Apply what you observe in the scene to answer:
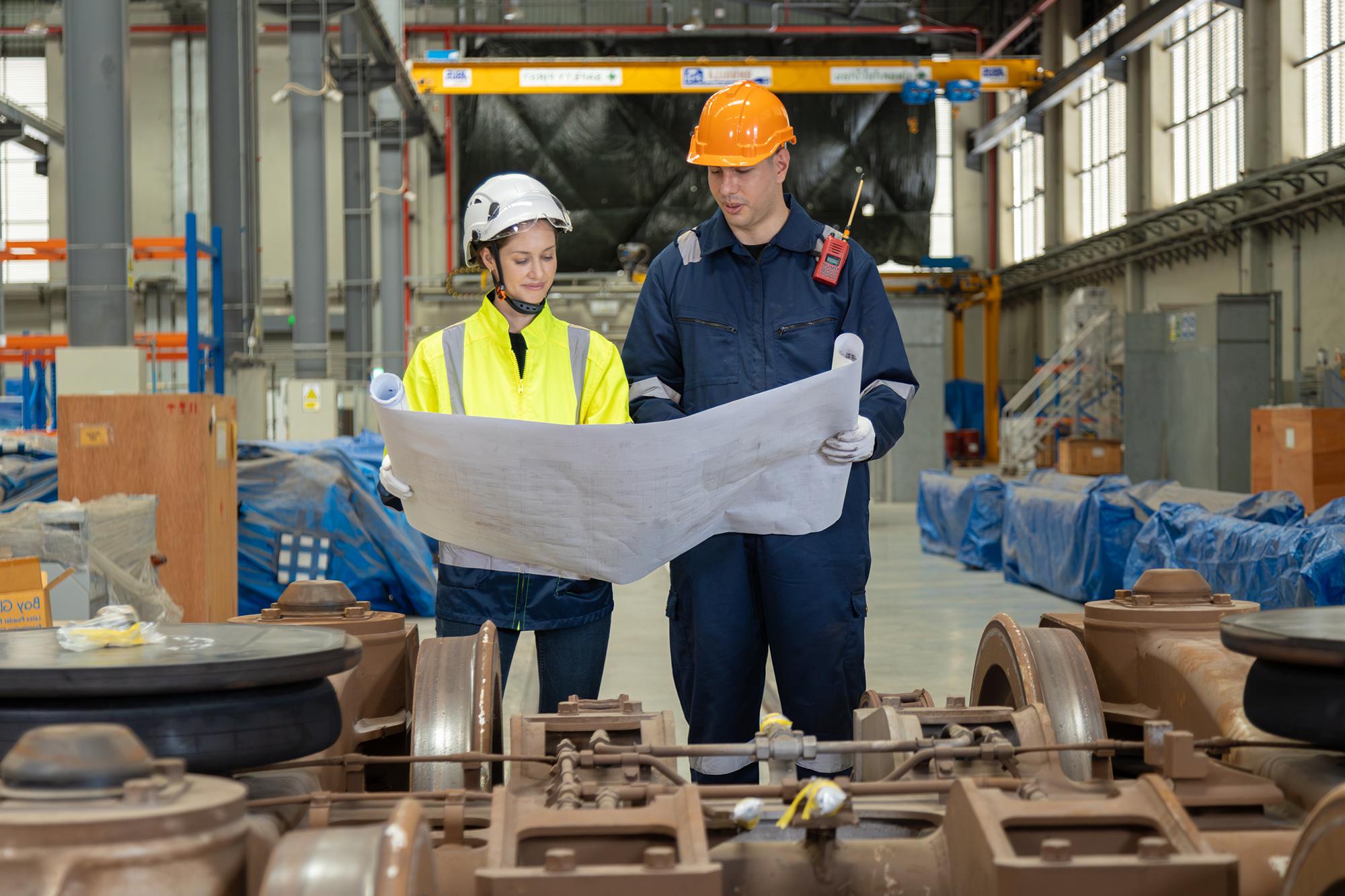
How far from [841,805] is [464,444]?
0.97m

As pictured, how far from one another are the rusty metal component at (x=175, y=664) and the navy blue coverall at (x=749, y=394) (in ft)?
3.69

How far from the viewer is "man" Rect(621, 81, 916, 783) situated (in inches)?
116

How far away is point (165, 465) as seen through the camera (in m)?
6.58

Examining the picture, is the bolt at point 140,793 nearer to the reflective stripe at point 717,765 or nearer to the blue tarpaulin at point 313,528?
the reflective stripe at point 717,765

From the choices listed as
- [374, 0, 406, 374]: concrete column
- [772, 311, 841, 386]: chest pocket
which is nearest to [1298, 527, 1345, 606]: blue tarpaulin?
[772, 311, 841, 386]: chest pocket

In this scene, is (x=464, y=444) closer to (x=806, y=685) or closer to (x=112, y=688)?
(x=112, y=688)

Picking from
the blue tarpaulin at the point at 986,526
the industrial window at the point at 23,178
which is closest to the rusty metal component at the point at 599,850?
the blue tarpaulin at the point at 986,526

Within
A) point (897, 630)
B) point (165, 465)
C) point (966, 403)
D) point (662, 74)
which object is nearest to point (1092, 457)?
point (897, 630)

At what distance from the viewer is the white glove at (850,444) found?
8.76 feet

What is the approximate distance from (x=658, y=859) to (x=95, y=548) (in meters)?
4.31

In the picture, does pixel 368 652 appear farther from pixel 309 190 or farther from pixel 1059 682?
pixel 309 190

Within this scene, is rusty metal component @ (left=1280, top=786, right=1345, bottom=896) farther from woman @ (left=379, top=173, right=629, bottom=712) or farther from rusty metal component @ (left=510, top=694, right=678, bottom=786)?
woman @ (left=379, top=173, right=629, bottom=712)

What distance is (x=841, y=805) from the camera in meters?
1.85

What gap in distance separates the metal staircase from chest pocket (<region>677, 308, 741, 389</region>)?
1763 centimetres
